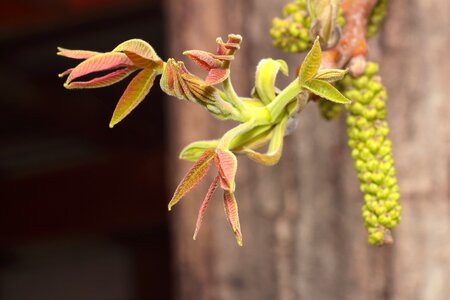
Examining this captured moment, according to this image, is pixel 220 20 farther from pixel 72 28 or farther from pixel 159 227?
pixel 159 227

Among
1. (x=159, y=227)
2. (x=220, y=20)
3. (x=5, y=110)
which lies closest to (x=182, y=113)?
(x=220, y=20)

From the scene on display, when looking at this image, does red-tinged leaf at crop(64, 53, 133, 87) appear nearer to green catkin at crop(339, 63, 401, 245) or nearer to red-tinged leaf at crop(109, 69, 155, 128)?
red-tinged leaf at crop(109, 69, 155, 128)

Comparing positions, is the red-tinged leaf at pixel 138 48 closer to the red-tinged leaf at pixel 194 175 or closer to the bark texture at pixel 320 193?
the red-tinged leaf at pixel 194 175

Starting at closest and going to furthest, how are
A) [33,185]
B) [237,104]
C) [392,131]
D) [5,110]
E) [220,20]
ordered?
[237,104] < [392,131] < [220,20] < [5,110] < [33,185]

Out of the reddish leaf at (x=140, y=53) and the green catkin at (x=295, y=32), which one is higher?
the green catkin at (x=295, y=32)

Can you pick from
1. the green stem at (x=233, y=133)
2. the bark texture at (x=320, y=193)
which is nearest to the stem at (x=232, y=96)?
the green stem at (x=233, y=133)

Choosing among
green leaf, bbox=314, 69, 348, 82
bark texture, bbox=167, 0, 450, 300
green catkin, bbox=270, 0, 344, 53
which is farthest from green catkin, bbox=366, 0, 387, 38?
bark texture, bbox=167, 0, 450, 300
